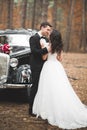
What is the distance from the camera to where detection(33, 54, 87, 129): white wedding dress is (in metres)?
8.22

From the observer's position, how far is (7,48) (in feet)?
34.4

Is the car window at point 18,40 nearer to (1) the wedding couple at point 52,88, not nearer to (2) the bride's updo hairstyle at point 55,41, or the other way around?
(1) the wedding couple at point 52,88

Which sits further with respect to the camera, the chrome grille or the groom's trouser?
the chrome grille

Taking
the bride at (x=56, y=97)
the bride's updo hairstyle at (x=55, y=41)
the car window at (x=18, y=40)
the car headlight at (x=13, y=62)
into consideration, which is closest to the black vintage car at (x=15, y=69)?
the car headlight at (x=13, y=62)

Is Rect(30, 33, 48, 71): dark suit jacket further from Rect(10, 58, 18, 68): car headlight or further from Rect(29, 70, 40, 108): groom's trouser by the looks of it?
Rect(10, 58, 18, 68): car headlight

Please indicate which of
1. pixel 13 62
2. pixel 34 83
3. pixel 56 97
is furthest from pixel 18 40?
pixel 56 97

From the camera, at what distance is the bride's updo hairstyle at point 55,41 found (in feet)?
28.2

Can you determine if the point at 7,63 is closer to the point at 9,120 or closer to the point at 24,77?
the point at 24,77

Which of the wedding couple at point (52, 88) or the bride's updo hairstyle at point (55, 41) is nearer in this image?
the wedding couple at point (52, 88)

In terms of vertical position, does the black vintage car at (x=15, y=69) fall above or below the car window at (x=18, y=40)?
below

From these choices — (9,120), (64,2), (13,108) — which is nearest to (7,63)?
(13,108)

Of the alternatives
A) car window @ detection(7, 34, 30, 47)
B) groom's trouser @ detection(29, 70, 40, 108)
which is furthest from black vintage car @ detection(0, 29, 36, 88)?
groom's trouser @ detection(29, 70, 40, 108)

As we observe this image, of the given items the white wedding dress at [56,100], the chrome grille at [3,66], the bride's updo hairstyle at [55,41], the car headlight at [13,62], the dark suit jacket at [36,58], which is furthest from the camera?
the car headlight at [13,62]

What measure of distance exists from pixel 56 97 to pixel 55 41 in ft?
3.92
